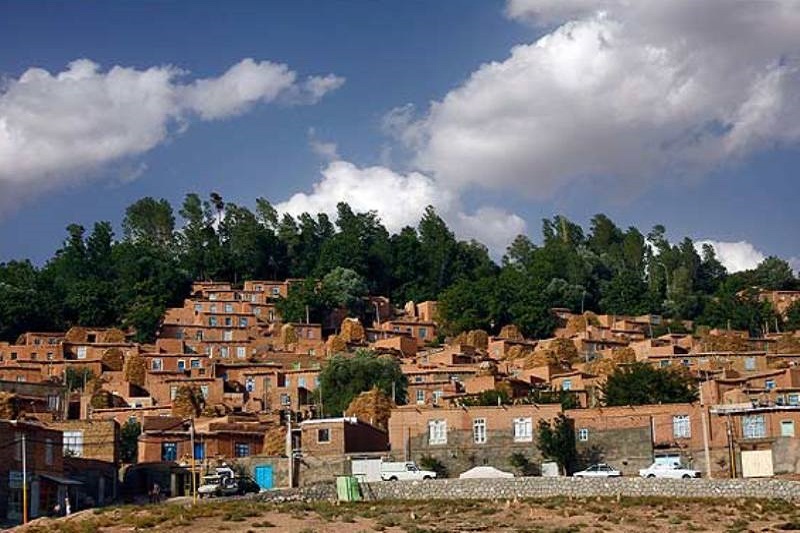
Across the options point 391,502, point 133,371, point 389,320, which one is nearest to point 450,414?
point 391,502

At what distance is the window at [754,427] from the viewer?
61969 mm

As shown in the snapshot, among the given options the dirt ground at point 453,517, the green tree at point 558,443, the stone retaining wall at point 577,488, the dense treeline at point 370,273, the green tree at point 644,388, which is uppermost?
the dense treeline at point 370,273

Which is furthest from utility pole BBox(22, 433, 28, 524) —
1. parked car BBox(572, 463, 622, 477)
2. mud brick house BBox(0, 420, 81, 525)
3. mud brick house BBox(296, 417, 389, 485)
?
parked car BBox(572, 463, 622, 477)

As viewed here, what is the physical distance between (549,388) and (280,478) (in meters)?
23.7

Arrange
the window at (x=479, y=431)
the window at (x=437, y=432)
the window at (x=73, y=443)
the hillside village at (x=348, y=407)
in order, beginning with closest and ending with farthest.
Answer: the hillside village at (x=348, y=407) → the window at (x=479, y=431) → the window at (x=73, y=443) → the window at (x=437, y=432)

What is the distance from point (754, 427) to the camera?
204 ft

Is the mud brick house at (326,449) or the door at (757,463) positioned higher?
the mud brick house at (326,449)

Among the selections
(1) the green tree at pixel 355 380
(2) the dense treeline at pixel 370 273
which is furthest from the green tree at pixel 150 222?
(1) the green tree at pixel 355 380

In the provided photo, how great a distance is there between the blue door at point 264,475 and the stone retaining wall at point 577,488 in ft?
30.0

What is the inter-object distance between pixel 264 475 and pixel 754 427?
24.3m

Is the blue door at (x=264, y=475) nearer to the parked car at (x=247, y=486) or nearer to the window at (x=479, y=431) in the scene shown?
the parked car at (x=247, y=486)

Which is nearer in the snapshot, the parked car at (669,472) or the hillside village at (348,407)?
the parked car at (669,472)

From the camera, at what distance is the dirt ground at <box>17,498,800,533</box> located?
151 feet

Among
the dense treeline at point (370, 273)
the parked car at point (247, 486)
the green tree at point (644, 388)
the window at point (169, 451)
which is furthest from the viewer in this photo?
the dense treeline at point (370, 273)
